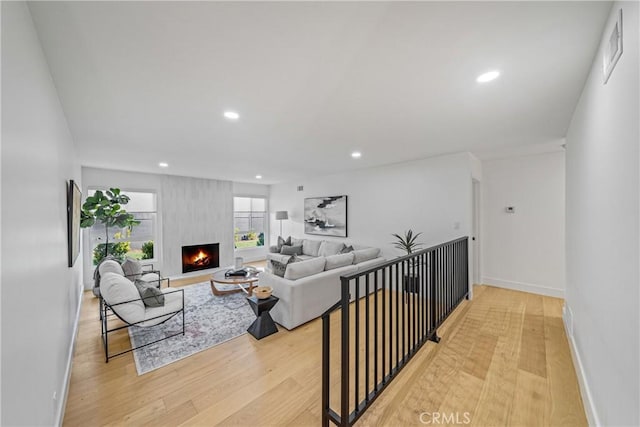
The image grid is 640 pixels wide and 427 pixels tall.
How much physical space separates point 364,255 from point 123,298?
342 centimetres

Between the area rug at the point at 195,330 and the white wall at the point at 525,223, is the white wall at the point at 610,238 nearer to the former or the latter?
the white wall at the point at 525,223

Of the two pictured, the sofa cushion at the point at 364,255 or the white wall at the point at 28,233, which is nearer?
the white wall at the point at 28,233

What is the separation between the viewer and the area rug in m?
2.50

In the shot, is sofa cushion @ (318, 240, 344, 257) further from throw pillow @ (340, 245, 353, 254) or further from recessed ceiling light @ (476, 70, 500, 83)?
recessed ceiling light @ (476, 70, 500, 83)

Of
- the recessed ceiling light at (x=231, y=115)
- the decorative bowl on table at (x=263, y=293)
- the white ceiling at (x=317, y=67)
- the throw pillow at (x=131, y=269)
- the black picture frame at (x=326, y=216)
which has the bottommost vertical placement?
the decorative bowl on table at (x=263, y=293)

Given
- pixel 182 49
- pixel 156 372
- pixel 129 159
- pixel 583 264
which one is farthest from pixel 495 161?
pixel 129 159

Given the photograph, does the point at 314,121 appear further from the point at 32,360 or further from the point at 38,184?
the point at 32,360

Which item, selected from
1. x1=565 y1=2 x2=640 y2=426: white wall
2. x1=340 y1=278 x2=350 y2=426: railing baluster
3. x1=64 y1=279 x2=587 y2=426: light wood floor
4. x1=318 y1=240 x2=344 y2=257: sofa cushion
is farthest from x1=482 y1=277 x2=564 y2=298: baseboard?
x1=340 y1=278 x2=350 y2=426: railing baluster

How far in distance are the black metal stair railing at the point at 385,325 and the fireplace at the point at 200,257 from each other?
13.9ft

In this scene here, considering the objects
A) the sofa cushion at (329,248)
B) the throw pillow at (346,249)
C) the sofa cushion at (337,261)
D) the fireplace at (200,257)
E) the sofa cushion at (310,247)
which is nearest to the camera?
the sofa cushion at (337,261)

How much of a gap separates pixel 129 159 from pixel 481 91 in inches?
199

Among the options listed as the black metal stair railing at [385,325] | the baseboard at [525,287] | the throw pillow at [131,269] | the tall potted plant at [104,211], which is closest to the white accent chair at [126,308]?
the throw pillow at [131,269]

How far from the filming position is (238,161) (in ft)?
14.4

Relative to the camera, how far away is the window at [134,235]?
491 cm
